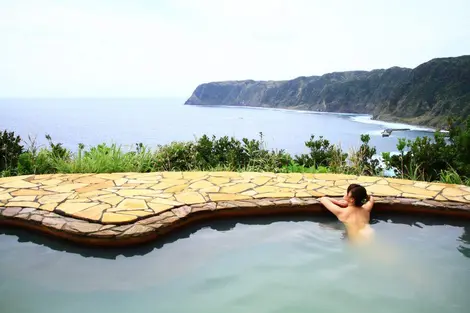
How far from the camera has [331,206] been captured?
13.8 ft

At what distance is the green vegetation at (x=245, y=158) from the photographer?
247 inches

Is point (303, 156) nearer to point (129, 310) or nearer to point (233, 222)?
point (233, 222)

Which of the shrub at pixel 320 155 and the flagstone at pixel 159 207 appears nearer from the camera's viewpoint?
the flagstone at pixel 159 207

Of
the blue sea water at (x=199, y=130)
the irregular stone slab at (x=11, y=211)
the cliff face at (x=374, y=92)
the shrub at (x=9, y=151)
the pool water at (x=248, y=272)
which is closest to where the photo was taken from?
the pool water at (x=248, y=272)

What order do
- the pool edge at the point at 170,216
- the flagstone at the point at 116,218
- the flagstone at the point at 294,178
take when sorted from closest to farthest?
the pool edge at the point at 170,216 < the flagstone at the point at 116,218 < the flagstone at the point at 294,178

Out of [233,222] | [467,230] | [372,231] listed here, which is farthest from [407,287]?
[233,222]

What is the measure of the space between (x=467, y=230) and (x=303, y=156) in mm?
3938

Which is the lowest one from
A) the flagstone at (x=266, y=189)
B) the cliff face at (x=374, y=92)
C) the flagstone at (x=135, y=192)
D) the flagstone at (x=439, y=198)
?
the flagstone at (x=135, y=192)

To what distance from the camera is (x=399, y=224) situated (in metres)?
4.14

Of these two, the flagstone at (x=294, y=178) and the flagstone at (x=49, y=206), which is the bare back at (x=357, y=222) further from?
the flagstone at (x=49, y=206)

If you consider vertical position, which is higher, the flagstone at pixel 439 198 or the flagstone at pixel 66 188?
the flagstone at pixel 439 198

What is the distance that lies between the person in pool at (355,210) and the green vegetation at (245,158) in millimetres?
2422

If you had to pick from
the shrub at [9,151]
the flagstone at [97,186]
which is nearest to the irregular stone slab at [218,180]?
→ the flagstone at [97,186]

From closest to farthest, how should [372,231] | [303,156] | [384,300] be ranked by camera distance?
[384,300] → [372,231] → [303,156]
